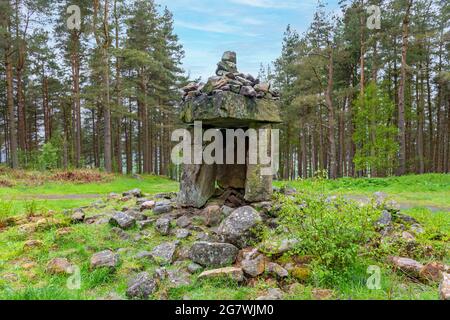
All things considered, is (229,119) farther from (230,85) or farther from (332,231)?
(332,231)

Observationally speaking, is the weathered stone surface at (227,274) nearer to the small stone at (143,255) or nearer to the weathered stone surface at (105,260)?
the small stone at (143,255)

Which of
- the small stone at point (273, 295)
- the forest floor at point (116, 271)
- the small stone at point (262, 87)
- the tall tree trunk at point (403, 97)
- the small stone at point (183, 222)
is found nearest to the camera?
the small stone at point (273, 295)

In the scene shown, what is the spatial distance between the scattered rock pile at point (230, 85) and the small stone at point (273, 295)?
308cm

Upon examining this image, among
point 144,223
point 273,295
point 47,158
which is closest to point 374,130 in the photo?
point 144,223

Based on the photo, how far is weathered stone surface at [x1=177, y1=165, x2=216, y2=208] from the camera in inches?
215

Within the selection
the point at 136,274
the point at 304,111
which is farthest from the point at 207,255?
the point at 304,111

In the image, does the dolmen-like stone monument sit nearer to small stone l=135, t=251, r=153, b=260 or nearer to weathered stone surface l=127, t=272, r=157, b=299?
small stone l=135, t=251, r=153, b=260

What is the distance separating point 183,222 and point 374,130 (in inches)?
559

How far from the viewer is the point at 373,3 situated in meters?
17.0

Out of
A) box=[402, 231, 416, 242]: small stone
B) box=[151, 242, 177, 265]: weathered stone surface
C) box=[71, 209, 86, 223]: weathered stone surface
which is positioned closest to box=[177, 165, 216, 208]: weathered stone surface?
box=[151, 242, 177, 265]: weathered stone surface

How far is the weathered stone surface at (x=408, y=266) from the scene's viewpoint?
3.27 meters

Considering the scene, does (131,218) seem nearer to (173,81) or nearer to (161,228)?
(161,228)

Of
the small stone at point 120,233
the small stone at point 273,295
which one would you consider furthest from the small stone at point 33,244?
the small stone at point 273,295

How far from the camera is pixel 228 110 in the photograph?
4.75 m
